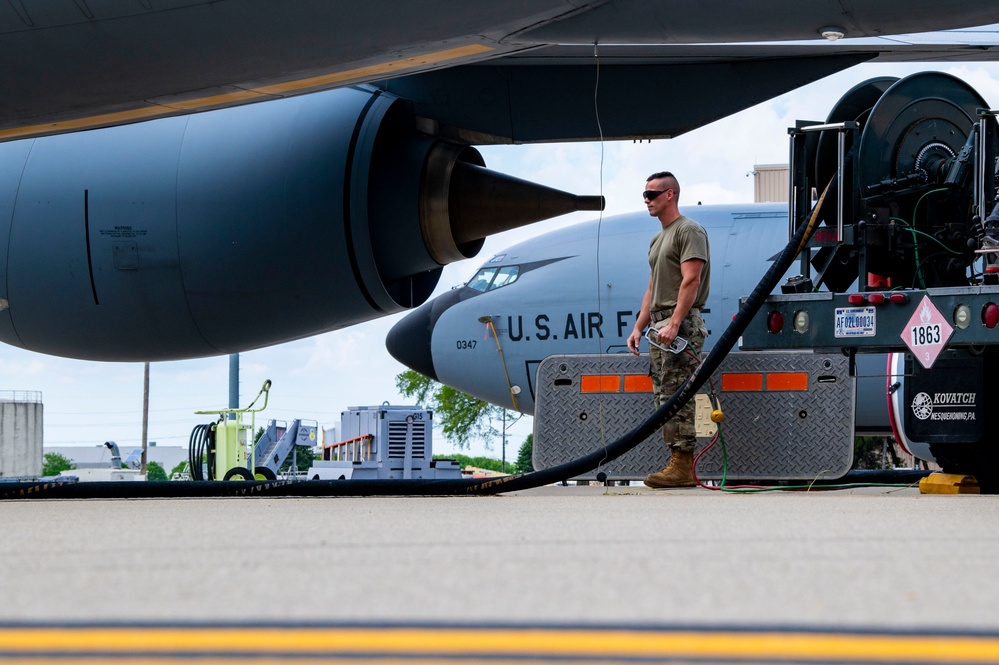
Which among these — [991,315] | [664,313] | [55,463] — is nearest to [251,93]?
[664,313]

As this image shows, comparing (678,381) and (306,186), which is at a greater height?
(306,186)

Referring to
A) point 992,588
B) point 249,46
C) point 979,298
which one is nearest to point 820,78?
point 979,298

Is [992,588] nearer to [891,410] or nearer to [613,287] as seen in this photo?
[891,410]

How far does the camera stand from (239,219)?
20.6 ft

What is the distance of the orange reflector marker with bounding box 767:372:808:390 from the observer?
6109 mm

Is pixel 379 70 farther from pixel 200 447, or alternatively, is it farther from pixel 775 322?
pixel 200 447

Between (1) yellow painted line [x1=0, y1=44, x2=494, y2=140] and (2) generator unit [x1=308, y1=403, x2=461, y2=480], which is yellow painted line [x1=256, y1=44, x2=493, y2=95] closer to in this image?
(1) yellow painted line [x1=0, y1=44, x2=494, y2=140]

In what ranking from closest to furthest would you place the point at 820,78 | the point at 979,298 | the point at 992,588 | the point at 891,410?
the point at 992,588 → the point at 979,298 → the point at 820,78 → the point at 891,410

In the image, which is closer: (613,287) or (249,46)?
(249,46)

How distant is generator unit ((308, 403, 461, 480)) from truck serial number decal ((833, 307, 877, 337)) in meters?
8.32

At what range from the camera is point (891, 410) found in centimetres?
880

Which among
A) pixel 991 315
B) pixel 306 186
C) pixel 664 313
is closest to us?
pixel 991 315

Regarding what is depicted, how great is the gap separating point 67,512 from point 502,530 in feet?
6.24

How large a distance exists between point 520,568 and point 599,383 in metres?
4.12
